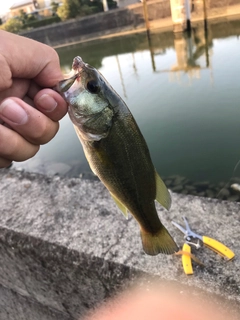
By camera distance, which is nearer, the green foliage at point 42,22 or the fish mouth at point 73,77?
the fish mouth at point 73,77

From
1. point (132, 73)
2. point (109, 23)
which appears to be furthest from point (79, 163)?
point (109, 23)

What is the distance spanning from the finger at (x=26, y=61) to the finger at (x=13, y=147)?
0.74ft

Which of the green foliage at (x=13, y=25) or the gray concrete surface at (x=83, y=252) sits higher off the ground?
the green foliage at (x=13, y=25)

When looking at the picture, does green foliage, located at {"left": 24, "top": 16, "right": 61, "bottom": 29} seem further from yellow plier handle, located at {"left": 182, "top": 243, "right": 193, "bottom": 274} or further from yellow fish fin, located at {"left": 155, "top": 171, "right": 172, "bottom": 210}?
yellow plier handle, located at {"left": 182, "top": 243, "right": 193, "bottom": 274}

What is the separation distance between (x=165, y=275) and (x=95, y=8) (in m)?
35.7

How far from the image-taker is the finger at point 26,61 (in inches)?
51.1

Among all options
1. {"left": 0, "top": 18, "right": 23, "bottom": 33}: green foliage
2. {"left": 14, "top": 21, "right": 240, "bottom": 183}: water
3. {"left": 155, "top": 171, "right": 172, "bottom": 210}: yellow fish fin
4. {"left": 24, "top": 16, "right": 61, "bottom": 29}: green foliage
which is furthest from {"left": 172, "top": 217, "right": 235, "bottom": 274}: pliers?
{"left": 0, "top": 18, "right": 23, "bottom": 33}: green foliage

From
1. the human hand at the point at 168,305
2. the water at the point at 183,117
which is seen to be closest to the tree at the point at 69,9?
the water at the point at 183,117

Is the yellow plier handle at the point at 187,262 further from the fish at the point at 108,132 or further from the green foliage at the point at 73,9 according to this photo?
the green foliage at the point at 73,9

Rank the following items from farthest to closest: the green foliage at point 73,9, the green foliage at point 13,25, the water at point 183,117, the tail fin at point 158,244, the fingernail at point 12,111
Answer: the green foliage at point 13,25
the green foliage at point 73,9
the water at point 183,117
the tail fin at point 158,244
the fingernail at point 12,111

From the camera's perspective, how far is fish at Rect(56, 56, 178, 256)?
1355 millimetres

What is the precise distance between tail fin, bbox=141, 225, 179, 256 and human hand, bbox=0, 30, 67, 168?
0.73 m

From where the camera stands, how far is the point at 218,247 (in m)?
1.58

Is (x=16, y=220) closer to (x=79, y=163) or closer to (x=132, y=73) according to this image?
(x=79, y=163)
